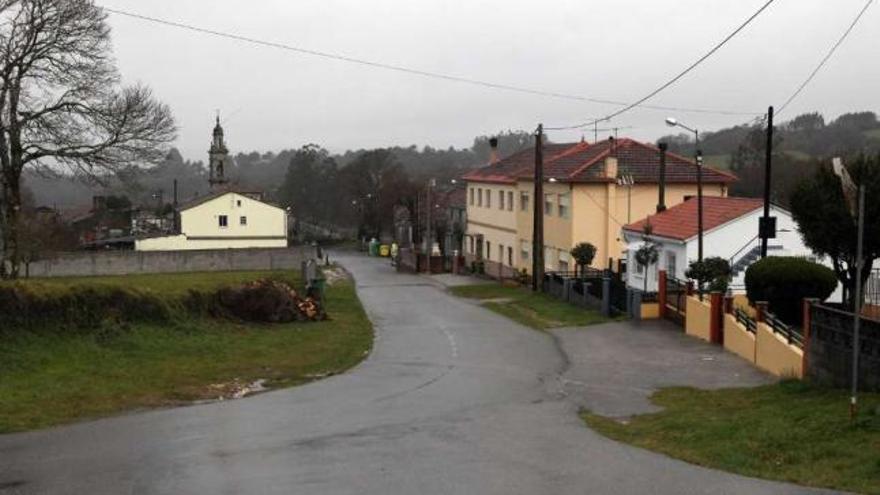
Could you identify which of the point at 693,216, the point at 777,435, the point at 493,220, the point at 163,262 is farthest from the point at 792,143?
the point at 777,435

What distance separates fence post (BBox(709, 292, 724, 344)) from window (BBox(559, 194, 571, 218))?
2113 cm

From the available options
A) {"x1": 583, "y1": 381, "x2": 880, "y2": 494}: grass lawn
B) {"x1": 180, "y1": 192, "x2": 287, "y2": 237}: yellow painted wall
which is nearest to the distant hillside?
{"x1": 180, "y1": 192, "x2": 287, "y2": 237}: yellow painted wall

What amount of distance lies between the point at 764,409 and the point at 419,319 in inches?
792

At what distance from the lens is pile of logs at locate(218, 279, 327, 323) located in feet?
93.1

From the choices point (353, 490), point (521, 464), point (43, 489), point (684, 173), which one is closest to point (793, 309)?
point (521, 464)

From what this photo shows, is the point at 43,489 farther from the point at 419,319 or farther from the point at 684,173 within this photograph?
the point at 684,173

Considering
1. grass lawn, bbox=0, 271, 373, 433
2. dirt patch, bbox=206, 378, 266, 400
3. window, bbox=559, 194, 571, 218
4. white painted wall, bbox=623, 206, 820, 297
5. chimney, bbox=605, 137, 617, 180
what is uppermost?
chimney, bbox=605, 137, 617, 180

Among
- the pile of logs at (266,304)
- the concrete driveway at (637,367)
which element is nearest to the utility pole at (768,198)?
the concrete driveway at (637,367)

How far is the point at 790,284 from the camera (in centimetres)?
2388

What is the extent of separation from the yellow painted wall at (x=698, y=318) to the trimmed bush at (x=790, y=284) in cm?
179

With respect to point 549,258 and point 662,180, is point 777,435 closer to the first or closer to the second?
point 662,180

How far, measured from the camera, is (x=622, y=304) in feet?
109

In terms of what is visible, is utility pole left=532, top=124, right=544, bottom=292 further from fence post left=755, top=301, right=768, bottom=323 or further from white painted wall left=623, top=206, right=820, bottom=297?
fence post left=755, top=301, right=768, bottom=323

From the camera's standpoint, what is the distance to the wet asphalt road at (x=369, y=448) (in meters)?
10.4
